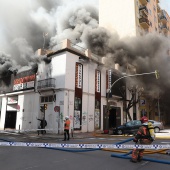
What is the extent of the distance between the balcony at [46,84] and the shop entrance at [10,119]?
6028 mm

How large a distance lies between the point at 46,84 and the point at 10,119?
26.4 feet

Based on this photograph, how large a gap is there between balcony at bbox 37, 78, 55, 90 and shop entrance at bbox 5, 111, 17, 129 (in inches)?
237

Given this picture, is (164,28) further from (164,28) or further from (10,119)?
(10,119)

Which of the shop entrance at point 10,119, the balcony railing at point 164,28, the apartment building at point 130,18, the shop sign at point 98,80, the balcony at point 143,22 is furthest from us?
the balcony railing at point 164,28

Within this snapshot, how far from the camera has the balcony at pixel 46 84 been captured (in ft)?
63.4

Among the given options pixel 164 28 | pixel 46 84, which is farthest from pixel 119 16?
pixel 46 84

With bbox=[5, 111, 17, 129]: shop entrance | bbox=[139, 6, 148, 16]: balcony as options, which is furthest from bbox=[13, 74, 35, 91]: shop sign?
bbox=[139, 6, 148, 16]: balcony

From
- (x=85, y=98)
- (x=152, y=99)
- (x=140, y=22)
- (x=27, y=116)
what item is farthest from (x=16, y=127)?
(x=140, y=22)

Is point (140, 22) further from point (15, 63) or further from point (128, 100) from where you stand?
point (15, 63)

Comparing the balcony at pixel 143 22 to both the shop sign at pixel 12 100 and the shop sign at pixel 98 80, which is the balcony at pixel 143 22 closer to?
the shop sign at pixel 98 80

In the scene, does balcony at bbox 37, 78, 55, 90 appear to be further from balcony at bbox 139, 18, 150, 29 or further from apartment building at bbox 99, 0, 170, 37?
balcony at bbox 139, 18, 150, 29

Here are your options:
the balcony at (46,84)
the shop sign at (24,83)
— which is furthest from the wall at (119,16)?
the shop sign at (24,83)

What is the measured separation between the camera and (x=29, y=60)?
24.4 m

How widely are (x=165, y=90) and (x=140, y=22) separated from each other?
1320 cm
